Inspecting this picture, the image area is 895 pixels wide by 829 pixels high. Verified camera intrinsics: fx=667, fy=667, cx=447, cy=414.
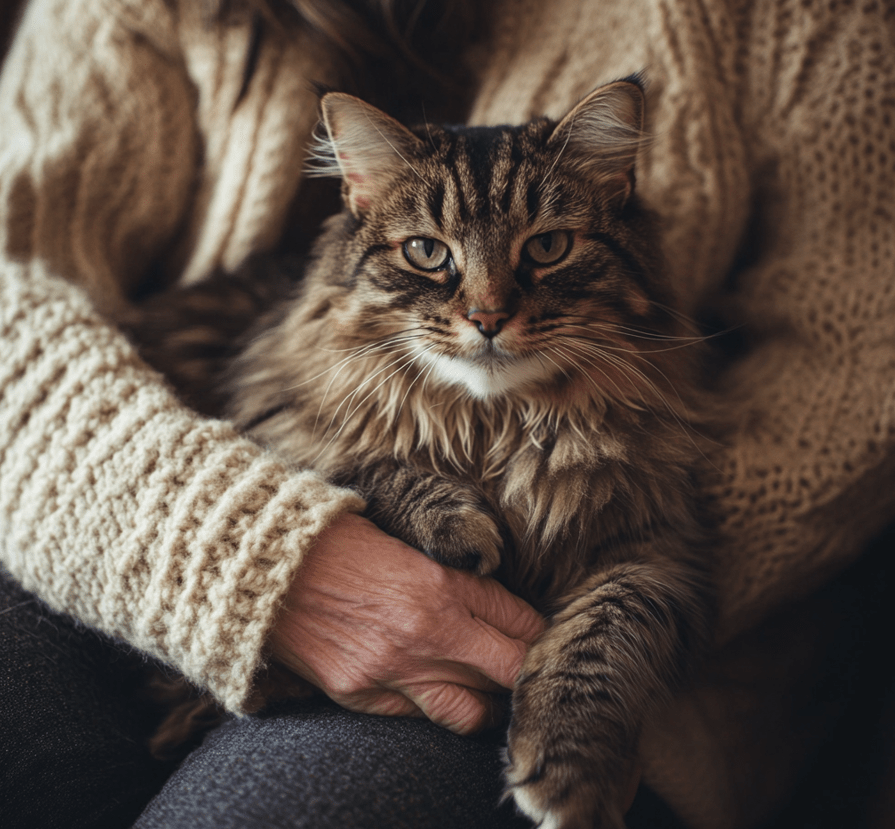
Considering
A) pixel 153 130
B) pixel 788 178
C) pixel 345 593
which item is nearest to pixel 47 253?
pixel 153 130

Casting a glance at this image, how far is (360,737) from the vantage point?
88 centimetres

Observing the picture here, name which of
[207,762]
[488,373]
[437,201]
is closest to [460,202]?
[437,201]

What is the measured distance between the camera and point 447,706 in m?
0.93

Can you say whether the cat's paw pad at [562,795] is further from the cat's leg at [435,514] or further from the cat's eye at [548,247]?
the cat's eye at [548,247]

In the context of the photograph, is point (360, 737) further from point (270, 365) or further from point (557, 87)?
point (557, 87)

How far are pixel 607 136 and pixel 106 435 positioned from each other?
0.88 meters

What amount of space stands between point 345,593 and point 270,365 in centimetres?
46

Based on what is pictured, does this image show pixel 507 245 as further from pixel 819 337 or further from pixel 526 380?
pixel 819 337

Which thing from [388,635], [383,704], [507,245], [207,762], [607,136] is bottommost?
[207,762]

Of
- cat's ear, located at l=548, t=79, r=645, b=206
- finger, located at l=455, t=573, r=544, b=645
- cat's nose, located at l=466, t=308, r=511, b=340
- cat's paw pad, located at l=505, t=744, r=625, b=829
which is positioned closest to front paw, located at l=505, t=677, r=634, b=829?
cat's paw pad, located at l=505, t=744, r=625, b=829

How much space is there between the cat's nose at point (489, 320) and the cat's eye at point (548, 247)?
12cm

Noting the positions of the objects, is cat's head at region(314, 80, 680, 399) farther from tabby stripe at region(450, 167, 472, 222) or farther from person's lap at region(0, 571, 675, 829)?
person's lap at region(0, 571, 675, 829)

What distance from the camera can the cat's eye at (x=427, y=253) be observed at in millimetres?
1013

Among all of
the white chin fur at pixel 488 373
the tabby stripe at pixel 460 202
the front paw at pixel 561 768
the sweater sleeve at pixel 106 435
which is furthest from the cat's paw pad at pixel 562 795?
the tabby stripe at pixel 460 202
